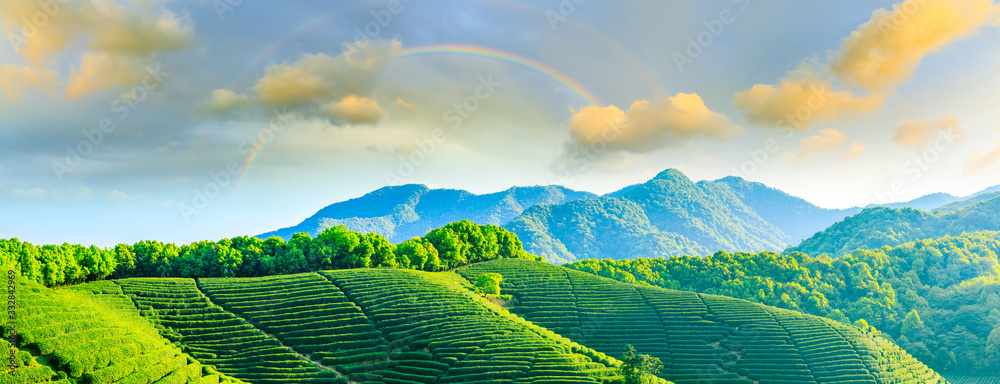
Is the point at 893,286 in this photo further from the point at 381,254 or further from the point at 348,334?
the point at 348,334

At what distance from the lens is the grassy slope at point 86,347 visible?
2773 centimetres

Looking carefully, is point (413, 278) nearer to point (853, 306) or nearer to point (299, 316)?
point (299, 316)

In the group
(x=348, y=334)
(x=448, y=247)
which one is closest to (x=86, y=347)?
(x=348, y=334)

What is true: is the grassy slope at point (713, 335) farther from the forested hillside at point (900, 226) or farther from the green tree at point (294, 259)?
the forested hillside at point (900, 226)

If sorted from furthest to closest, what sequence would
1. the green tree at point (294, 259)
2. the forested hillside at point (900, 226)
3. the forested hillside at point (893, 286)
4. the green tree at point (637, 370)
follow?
the forested hillside at point (900, 226) → the forested hillside at point (893, 286) → the green tree at point (294, 259) → the green tree at point (637, 370)

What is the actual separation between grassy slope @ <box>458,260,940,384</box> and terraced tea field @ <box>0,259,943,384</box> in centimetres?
17

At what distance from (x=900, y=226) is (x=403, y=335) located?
14066 cm

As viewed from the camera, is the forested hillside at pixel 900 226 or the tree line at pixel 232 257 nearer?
the tree line at pixel 232 257

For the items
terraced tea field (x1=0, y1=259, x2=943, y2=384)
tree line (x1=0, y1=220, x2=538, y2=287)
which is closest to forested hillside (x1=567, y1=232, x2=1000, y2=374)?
terraced tea field (x1=0, y1=259, x2=943, y2=384)

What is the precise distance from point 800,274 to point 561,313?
172ft

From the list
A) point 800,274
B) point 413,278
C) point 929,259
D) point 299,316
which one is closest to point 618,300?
point 413,278

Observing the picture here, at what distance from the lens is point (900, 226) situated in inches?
5192

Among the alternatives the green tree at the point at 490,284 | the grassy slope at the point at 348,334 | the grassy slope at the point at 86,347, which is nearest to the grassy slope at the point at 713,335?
the green tree at the point at 490,284

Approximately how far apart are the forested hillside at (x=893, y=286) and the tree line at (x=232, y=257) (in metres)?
32.5
